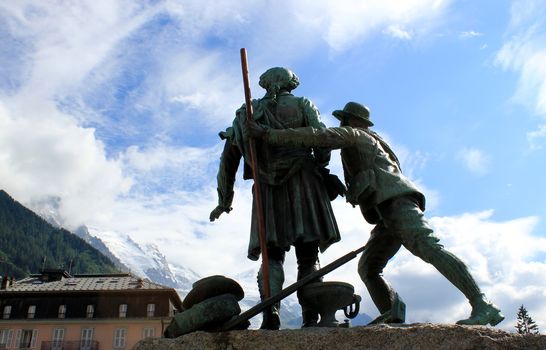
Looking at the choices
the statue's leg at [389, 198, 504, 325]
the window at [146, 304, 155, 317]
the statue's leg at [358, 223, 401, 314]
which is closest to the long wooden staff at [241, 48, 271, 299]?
the statue's leg at [358, 223, 401, 314]

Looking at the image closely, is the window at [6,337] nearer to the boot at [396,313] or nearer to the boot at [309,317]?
the boot at [309,317]

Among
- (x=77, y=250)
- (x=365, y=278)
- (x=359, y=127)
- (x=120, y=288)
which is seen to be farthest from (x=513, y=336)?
(x=77, y=250)

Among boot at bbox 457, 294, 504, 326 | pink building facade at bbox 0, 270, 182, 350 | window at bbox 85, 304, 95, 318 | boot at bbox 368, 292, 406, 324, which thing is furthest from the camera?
window at bbox 85, 304, 95, 318

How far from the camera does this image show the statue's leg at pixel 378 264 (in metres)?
6.33

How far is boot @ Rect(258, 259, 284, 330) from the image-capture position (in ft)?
19.1

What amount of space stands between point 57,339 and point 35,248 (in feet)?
373

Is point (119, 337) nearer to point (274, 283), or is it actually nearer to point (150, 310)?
point (150, 310)

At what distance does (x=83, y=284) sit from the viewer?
60.7 m

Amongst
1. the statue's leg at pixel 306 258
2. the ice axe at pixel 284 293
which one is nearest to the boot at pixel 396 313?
the ice axe at pixel 284 293

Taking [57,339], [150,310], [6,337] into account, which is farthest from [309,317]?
[6,337]

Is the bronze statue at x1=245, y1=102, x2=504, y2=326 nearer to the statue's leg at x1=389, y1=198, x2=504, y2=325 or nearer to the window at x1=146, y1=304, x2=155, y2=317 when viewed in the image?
the statue's leg at x1=389, y1=198, x2=504, y2=325

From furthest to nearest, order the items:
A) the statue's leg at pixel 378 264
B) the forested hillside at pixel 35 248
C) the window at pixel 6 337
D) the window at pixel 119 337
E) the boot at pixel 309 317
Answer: the forested hillside at pixel 35 248
the window at pixel 6 337
the window at pixel 119 337
the statue's leg at pixel 378 264
the boot at pixel 309 317

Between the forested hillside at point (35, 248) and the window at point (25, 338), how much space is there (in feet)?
305

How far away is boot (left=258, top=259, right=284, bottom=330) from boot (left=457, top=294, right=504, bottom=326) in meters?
1.76
